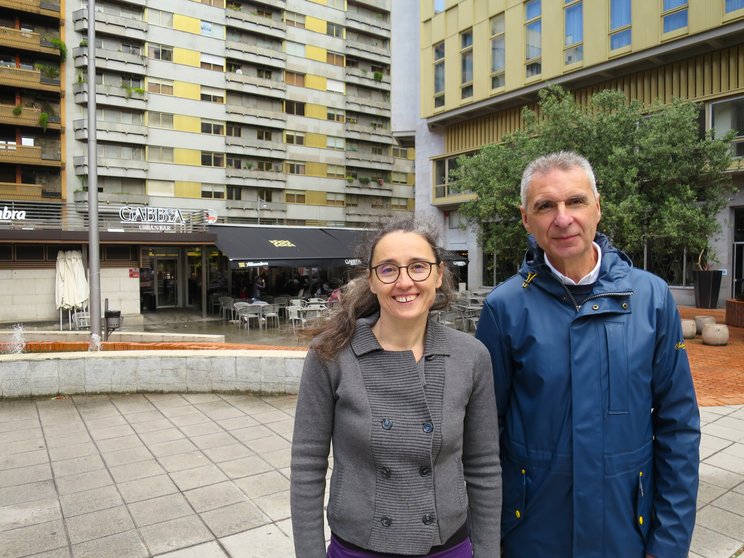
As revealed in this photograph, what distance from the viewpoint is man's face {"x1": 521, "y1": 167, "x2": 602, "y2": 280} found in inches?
77.2

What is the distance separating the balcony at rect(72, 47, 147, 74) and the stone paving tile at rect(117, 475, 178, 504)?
136ft

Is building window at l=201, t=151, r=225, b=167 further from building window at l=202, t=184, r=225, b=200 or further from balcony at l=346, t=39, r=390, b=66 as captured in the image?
balcony at l=346, t=39, r=390, b=66

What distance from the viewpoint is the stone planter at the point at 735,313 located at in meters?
15.5

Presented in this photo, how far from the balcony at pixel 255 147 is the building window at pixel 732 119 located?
35929 mm

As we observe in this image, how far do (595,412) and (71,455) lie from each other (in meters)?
5.29

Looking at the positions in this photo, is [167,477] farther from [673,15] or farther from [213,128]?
[213,128]

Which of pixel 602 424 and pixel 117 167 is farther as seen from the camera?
pixel 117 167

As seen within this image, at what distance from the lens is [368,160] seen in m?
55.4

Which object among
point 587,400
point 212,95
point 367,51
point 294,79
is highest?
point 367,51

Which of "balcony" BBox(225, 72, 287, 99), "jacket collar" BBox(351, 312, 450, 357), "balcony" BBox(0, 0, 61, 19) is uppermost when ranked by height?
"balcony" BBox(0, 0, 61, 19)

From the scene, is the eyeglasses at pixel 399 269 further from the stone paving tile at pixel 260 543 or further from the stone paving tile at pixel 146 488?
the stone paving tile at pixel 146 488

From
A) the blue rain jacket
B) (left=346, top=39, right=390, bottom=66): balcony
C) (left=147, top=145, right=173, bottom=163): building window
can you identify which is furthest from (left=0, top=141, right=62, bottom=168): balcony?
the blue rain jacket

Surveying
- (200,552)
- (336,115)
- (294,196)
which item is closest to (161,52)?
(294,196)

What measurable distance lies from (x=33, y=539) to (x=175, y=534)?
37.3 inches
